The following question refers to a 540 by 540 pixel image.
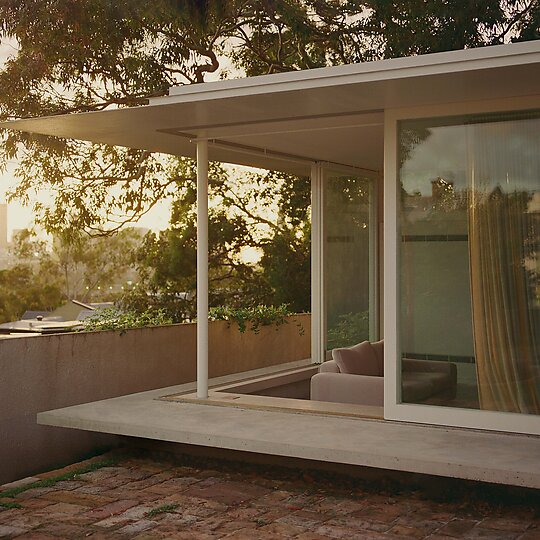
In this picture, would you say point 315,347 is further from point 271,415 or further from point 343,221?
point 271,415

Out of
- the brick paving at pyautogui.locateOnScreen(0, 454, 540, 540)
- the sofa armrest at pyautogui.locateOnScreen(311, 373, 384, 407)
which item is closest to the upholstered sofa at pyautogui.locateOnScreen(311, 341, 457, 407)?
the sofa armrest at pyautogui.locateOnScreen(311, 373, 384, 407)

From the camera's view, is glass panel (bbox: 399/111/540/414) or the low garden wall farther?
the low garden wall

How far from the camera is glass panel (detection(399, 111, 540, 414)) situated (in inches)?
257

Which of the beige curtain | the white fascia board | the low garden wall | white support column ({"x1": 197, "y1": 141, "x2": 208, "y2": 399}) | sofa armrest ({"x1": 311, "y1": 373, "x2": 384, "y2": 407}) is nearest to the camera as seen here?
the white fascia board

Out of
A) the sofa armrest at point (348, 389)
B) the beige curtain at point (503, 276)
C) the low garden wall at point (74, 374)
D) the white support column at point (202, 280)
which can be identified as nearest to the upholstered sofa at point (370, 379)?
the sofa armrest at point (348, 389)

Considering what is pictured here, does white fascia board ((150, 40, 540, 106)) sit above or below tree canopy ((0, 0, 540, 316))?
below

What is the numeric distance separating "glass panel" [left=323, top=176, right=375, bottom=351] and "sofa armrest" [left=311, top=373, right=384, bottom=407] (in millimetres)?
2249

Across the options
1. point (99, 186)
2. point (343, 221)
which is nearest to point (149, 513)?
point (343, 221)

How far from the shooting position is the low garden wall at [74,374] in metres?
7.56

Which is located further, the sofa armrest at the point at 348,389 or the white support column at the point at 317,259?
the white support column at the point at 317,259

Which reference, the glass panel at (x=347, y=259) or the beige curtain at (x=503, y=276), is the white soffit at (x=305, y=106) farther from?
the glass panel at (x=347, y=259)

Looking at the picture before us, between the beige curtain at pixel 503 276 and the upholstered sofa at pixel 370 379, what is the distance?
285 millimetres

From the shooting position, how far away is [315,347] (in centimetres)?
1036

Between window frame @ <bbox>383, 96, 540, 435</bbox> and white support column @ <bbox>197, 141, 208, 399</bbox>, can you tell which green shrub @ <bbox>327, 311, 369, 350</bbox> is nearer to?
white support column @ <bbox>197, 141, 208, 399</bbox>
